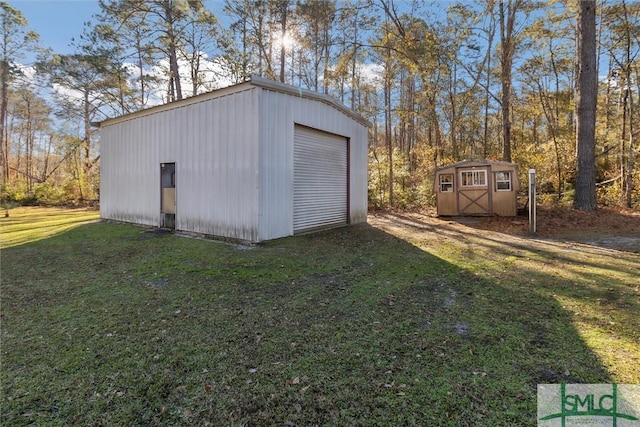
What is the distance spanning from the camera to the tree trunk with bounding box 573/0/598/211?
8391 mm

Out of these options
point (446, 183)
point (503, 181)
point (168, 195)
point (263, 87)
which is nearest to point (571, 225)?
point (503, 181)

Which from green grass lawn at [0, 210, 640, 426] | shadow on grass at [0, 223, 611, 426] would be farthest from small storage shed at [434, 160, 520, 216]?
shadow on grass at [0, 223, 611, 426]

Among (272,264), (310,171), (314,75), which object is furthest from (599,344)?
(314,75)

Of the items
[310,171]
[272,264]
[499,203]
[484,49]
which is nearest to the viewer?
[272,264]

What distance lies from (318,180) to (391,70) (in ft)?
28.7

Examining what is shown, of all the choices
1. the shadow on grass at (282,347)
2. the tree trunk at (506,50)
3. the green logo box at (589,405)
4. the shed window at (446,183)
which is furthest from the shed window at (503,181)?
the green logo box at (589,405)

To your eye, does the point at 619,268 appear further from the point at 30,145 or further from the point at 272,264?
the point at 30,145

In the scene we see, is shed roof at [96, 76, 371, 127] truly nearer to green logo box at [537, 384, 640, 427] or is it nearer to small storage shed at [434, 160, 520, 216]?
small storage shed at [434, 160, 520, 216]

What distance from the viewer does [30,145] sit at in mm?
23922

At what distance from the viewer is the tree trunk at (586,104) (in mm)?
8391

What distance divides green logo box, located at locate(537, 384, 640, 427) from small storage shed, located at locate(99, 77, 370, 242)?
5020 millimetres

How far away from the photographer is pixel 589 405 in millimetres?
1743

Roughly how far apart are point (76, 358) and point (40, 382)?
10.7 inches

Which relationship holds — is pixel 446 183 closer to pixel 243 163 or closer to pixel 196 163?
pixel 243 163
